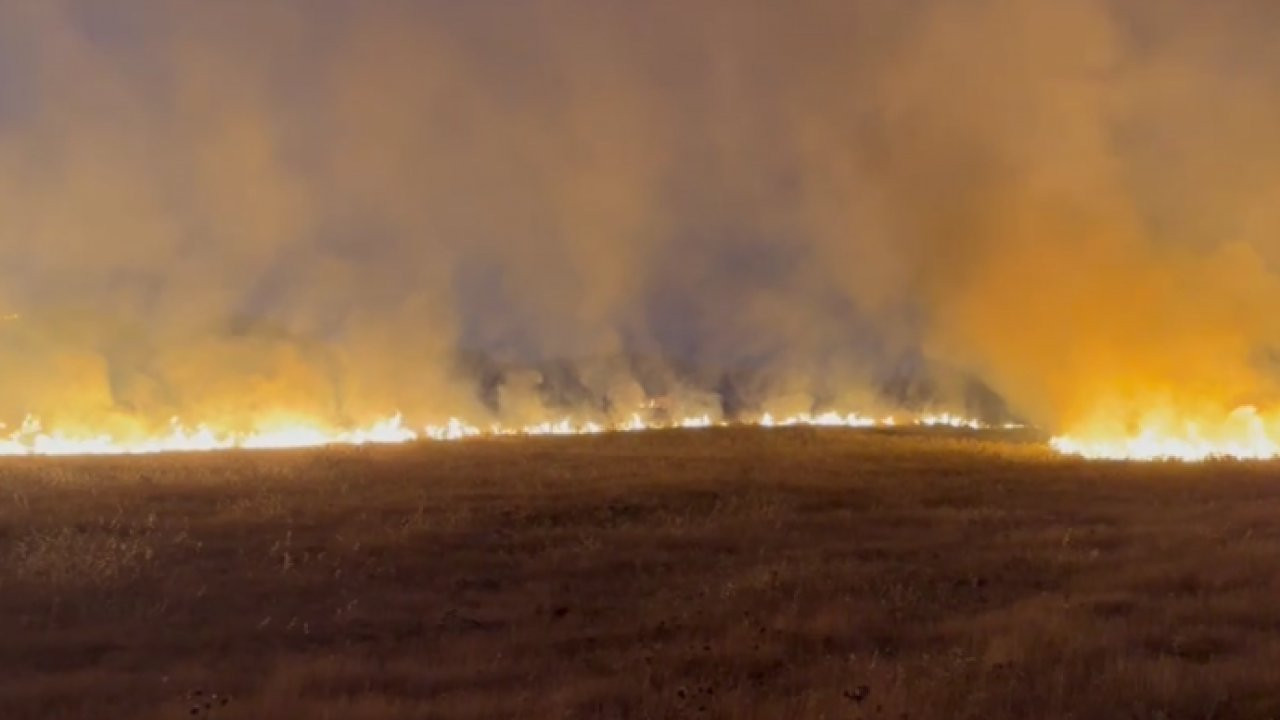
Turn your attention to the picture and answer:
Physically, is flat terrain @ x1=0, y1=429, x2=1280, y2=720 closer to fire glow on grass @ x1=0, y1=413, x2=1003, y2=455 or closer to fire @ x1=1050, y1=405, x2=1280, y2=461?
fire @ x1=1050, y1=405, x2=1280, y2=461

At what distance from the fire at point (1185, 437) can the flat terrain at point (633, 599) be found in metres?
11.4

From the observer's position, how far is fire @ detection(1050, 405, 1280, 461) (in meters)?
39.4

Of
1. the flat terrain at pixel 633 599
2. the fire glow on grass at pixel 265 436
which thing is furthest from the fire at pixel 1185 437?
the fire glow on grass at pixel 265 436

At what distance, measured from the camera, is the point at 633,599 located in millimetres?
14625

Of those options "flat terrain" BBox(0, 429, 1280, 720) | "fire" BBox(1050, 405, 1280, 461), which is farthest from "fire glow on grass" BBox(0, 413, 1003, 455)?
"fire" BBox(1050, 405, 1280, 461)

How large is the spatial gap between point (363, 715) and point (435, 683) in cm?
141

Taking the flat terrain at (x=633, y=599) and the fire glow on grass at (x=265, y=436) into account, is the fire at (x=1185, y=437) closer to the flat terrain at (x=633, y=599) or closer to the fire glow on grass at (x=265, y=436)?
the flat terrain at (x=633, y=599)

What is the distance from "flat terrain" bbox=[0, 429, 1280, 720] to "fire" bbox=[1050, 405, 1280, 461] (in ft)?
37.2

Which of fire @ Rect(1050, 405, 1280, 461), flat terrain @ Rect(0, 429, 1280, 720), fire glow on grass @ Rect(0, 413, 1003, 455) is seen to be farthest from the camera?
fire glow on grass @ Rect(0, 413, 1003, 455)

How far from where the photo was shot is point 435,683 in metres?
10.3

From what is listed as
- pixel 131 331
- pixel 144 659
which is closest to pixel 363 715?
pixel 144 659

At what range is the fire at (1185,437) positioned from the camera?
3939 cm

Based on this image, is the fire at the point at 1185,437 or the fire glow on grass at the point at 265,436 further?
the fire glow on grass at the point at 265,436

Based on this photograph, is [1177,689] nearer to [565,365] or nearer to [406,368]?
[406,368]
